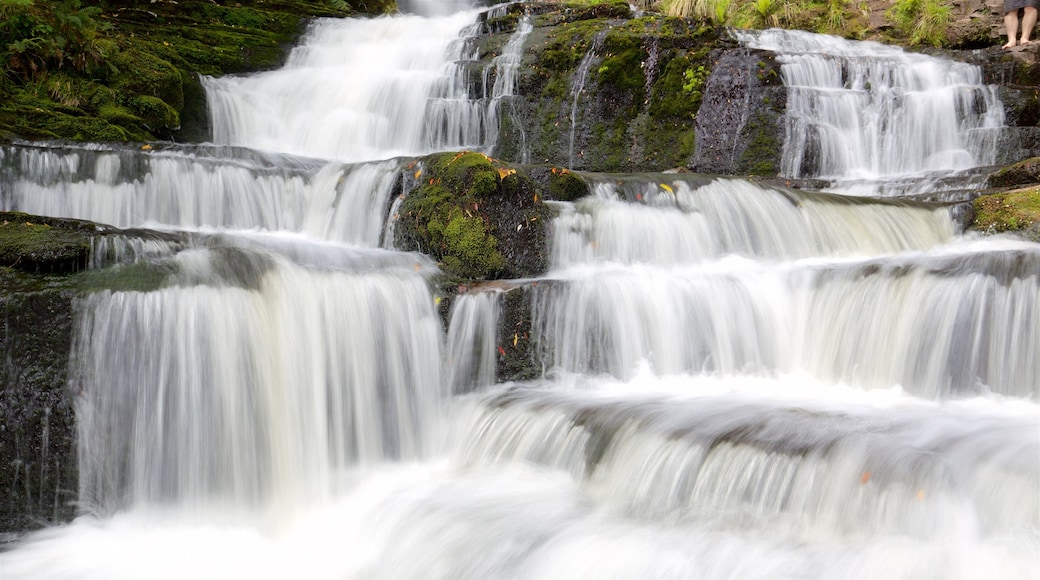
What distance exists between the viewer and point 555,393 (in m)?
5.52

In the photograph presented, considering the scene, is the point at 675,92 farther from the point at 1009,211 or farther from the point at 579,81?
the point at 1009,211

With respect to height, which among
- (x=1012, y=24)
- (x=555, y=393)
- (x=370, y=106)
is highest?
(x=1012, y=24)

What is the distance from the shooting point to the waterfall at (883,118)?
988cm

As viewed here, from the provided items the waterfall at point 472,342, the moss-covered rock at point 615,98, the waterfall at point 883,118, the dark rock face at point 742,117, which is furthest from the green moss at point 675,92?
the waterfall at point 472,342

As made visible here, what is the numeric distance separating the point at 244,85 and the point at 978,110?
31.7ft

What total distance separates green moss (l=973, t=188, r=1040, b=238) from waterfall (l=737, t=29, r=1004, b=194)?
243cm

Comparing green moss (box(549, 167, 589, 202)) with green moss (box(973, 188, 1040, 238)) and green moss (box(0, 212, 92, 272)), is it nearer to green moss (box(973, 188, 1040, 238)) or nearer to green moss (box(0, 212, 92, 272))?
green moss (box(973, 188, 1040, 238))

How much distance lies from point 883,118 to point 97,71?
31.1 feet

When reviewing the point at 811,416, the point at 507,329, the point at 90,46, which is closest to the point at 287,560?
the point at 507,329

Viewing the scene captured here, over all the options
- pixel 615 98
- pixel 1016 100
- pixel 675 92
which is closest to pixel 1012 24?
pixel 1016 100

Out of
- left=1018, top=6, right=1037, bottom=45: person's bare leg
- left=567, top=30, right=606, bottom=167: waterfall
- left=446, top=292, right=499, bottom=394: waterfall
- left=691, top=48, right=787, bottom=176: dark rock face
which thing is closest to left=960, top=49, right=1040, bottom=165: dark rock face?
left=1018, top=6, right=1037, bottom=45: person's bare leg

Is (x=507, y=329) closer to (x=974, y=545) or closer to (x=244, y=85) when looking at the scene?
(x=974, y=545)

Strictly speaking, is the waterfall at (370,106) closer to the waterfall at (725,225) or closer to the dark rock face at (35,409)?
the waterfall at (725,225)

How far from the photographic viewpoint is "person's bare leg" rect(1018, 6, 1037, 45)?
1091 centimetres
